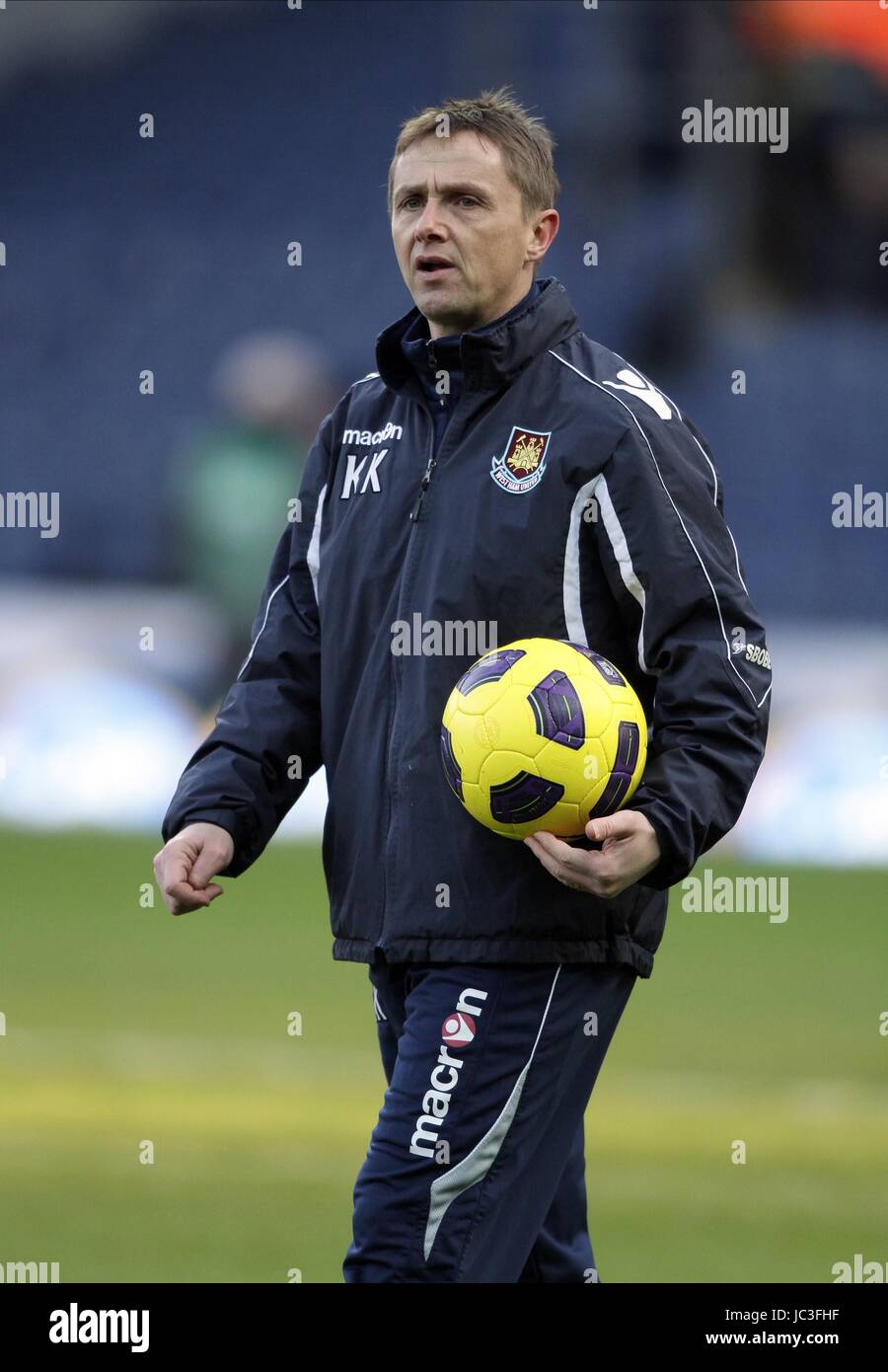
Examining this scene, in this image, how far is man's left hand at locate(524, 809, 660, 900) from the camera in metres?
→ 3.32

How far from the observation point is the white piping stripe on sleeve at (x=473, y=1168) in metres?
3.35

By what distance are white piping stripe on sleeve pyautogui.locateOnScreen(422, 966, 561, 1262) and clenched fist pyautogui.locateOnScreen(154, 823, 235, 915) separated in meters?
0.63

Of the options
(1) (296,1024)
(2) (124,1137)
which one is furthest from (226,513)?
(2) (124,1137)

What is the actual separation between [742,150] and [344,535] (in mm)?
17062

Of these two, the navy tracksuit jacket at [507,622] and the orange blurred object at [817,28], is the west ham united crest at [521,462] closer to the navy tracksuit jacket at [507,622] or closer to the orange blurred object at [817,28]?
the navy tracksuit jacket at [507,622]

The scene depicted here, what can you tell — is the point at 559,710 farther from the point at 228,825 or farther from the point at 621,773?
the point at 228,825

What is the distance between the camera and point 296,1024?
8648mm

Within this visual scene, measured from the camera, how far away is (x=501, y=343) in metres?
3.67

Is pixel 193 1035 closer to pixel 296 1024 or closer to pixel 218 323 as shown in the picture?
pixel 296 1024

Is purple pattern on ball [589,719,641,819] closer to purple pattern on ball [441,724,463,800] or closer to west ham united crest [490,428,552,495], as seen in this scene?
purple pattern on ball [441,724,463,800]

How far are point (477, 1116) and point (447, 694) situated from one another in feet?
2.33

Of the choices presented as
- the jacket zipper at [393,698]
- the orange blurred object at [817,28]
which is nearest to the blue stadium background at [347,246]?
the orange blurred object at [817,28]

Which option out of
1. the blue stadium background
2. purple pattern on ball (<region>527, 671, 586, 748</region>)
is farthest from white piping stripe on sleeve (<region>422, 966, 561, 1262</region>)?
the blue stadium background

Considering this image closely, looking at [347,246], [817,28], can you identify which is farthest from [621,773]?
[347,246]
